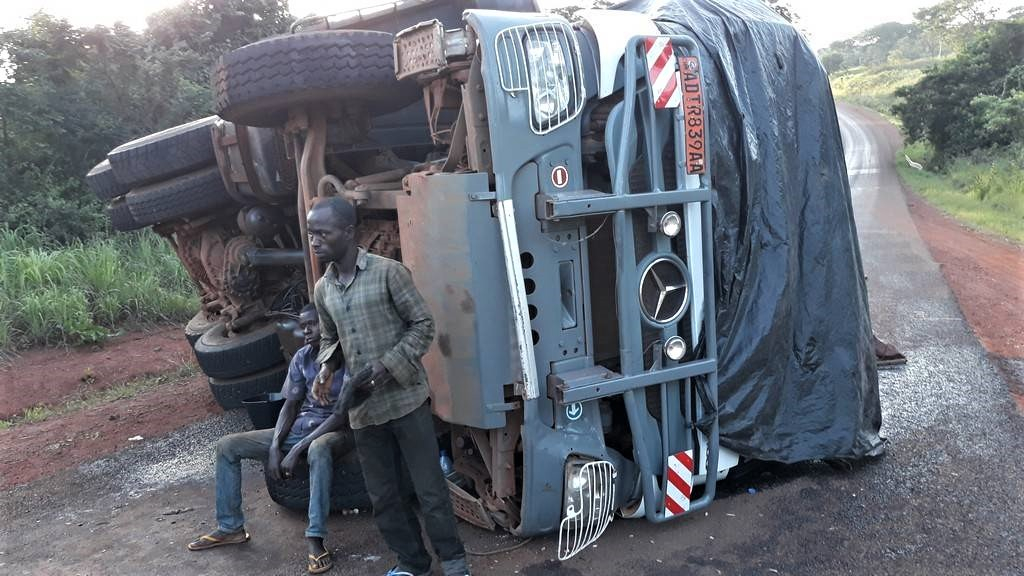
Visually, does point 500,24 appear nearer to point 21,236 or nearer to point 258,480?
point 258,480

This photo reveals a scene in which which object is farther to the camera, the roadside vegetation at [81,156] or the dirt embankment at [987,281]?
the roadside vegetation at [81,156]

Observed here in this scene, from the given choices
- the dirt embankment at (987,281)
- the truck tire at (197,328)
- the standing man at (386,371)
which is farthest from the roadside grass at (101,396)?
the dirt embankment at (987,281)

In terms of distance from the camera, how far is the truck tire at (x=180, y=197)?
208 inches

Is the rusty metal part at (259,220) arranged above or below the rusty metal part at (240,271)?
above

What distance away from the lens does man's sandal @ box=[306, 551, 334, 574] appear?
3.37 m

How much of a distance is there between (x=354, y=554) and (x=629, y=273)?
1.81 m

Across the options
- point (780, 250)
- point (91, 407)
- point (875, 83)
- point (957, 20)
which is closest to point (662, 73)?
point (780, 250)

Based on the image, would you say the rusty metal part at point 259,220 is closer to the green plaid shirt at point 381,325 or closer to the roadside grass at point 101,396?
the roadside grass at point 101,396

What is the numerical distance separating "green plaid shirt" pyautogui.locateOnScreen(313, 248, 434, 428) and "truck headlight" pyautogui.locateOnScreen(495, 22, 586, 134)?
2.84 ft

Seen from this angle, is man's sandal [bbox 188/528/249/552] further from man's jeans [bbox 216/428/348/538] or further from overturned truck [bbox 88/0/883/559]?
overturned truck [bbox 88/0/883/559]

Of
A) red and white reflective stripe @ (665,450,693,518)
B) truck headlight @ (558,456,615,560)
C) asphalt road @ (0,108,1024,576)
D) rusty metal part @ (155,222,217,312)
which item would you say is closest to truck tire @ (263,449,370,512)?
asphalt road @ (0,108,1024,576)

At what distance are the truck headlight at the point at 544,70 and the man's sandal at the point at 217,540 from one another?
2400 millimetres

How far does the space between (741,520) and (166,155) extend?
4.38m

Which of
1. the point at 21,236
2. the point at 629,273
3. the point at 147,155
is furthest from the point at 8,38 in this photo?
the point at 629,273
